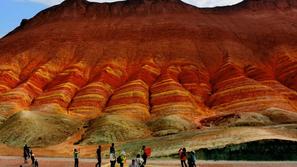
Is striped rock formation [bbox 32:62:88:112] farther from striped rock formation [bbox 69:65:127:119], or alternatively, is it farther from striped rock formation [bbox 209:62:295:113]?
striped rock formation [bbox 209:62:295:113]

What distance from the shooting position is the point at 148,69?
9812cm

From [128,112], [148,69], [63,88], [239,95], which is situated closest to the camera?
[128,112]

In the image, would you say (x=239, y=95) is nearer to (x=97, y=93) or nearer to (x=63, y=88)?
(x=97, y=93)

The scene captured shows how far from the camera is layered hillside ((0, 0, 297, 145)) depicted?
77438 mm

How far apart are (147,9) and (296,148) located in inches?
3393

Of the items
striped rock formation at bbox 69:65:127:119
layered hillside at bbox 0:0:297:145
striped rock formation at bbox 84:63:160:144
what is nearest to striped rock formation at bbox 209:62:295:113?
layered hillside at bbox 0:0:297:145

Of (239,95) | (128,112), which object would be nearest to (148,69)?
(128,112)

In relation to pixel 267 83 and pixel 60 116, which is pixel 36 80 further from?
pixel 267 83

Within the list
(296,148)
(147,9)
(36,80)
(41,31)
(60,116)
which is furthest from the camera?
(147,9)

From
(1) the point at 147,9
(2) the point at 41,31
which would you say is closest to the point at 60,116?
(2) the point at 41,31

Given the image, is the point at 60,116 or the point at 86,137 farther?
the point at 60,116

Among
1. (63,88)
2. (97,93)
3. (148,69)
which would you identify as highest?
(148,69)

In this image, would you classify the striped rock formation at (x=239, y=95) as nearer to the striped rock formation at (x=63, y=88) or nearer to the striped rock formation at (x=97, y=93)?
the striped rock formation at (x=97, y=93)

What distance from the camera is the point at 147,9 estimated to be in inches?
5017
